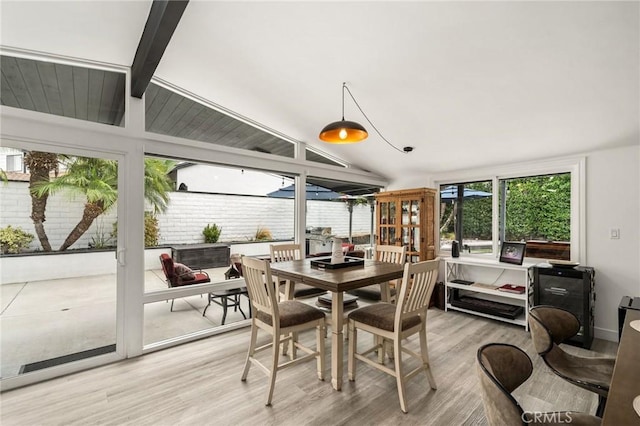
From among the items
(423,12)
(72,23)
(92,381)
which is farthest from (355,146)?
(92,381)

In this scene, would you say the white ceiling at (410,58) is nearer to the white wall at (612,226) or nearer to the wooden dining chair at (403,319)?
the white wall at (612,226)

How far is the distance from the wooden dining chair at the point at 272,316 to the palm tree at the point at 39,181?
180 centimetres

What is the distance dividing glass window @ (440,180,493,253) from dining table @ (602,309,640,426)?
3.15 meters

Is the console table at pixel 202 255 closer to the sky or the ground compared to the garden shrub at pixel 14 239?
closer to the ground

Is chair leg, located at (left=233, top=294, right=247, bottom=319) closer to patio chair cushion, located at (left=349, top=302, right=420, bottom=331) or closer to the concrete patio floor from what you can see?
the concrete patio floor

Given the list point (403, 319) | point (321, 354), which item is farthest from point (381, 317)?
point (321, 354)

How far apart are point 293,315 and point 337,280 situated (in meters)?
0.45

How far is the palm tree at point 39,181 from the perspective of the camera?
8.51 ft

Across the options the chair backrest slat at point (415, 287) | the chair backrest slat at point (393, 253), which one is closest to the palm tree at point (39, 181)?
the chair backrest slat at point (415, 287)

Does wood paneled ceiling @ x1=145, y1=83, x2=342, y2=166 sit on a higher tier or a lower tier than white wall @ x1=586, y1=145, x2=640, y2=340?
higher

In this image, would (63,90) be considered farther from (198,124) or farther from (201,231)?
(201,231)

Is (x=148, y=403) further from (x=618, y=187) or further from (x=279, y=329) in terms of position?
(x=618, y=187)

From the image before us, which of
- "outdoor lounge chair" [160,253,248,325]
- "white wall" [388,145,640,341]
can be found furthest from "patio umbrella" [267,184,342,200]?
"white wall" [388,145,640,341]

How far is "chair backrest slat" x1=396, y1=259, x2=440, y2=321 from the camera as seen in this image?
7.17ft
